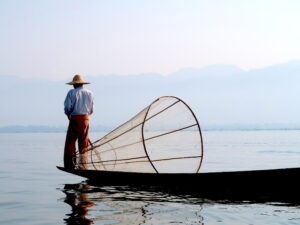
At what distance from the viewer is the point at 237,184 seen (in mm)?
8570

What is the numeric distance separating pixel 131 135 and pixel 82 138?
1433mm

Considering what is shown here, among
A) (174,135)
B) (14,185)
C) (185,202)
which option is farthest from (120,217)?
(14,185)

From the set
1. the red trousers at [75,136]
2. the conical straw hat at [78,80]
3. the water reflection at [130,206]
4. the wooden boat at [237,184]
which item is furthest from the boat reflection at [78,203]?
the conical straw hat at [78,80]

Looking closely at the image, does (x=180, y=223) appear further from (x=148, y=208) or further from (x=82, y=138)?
(x=82, y=138)

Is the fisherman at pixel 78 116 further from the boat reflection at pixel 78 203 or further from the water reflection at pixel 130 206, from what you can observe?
the water reflection at pixel 130 206

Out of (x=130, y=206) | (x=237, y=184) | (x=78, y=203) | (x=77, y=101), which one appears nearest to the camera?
(x=130, y=206)

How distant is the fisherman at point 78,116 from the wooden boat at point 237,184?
7.21ft

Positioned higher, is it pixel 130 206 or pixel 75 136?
pixel 75 136

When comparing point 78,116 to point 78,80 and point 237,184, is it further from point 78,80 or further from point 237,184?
point 237,184

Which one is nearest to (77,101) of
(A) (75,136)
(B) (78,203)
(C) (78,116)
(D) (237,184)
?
(C) (78,116)

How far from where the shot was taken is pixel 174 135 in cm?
1073

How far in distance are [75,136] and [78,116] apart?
1.69 ft

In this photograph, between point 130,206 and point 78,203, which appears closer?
point 130,206

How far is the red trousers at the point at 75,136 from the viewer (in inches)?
436
